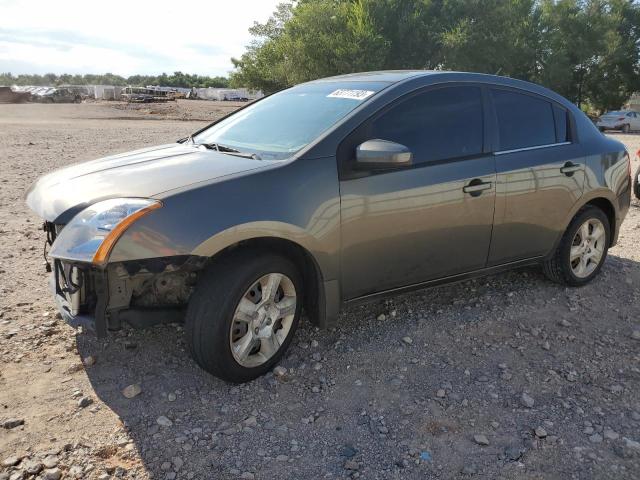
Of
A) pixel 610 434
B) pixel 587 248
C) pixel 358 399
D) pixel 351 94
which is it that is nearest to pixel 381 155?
pixel 351 94

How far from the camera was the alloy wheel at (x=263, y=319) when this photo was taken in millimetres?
3192

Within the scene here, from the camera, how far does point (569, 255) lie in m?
4.81

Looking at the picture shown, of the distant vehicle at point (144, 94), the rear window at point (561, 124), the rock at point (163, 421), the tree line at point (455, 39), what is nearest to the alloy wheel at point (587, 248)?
the rear window at point (561, 124)

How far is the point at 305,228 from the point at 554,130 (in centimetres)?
253

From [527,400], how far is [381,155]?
162cm

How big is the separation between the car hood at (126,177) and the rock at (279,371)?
1189mm

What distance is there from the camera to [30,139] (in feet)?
54.4

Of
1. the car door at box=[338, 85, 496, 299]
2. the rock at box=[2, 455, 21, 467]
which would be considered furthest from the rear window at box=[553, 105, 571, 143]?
the rock at box=[2, 455, 21, 467]

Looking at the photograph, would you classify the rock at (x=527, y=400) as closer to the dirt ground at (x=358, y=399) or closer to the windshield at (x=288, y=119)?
the dirt ground at (x=358, y=399)

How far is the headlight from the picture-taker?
9.20 feet

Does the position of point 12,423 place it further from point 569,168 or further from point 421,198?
point 569,168

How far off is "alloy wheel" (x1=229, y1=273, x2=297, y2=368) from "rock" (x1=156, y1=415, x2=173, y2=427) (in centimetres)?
48

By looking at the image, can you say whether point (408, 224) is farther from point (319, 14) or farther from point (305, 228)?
point (319, 14)

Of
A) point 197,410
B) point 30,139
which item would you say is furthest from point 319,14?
point 197,410
